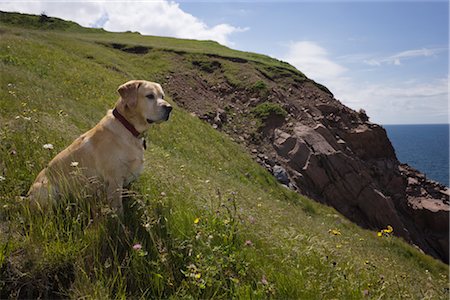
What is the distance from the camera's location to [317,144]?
27.0m

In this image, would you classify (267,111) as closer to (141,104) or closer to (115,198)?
(141,104)

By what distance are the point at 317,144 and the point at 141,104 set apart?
22.9 metres

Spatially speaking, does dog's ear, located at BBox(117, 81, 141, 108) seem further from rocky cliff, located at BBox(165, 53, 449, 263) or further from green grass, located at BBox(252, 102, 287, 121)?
green grass, located at BBox(252, 102, 287, 121)

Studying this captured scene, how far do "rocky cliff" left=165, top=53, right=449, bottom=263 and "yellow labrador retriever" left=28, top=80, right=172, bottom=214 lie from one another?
18370 millimetres

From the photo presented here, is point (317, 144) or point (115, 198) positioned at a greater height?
point (317, 144)

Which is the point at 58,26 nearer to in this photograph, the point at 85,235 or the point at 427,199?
the point at 427,199

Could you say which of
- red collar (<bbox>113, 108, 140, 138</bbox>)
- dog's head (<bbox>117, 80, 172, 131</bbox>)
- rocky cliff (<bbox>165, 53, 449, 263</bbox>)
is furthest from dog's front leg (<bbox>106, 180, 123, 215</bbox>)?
rocky cliff (<bbox>165, 53, 449, 263</bbox>)

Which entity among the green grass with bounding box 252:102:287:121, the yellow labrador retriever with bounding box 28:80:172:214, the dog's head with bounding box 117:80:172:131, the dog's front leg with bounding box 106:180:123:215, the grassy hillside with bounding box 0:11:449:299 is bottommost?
the grassy hillside with bounding box 0:11:449:299

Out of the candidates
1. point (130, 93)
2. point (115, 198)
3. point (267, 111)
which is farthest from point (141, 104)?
point (267, 111)

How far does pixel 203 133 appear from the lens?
70.2 ft

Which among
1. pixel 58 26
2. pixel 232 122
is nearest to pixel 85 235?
pixel 232 122

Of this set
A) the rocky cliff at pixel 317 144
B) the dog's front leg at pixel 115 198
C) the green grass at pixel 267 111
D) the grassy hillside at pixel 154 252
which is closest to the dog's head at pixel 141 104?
the grassy hillside at pixel 154 252

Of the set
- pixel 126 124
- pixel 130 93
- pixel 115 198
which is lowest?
pixel 115 198

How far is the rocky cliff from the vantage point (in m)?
26.0
